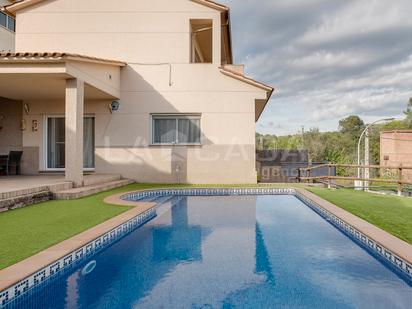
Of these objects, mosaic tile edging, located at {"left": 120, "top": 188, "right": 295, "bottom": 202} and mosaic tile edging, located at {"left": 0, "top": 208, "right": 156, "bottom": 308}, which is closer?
mosaic tile edging, located at {"left": 0, "top": 208, "right": 156, "bottom": 308}

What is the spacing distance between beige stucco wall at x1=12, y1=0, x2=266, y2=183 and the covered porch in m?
0.23

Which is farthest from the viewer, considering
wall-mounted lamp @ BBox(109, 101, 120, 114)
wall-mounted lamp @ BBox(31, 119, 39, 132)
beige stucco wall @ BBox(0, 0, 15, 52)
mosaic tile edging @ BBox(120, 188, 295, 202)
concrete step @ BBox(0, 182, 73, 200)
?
beige stucco wall @ BBox(0, 0, 15, 52)

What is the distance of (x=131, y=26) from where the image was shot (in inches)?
544

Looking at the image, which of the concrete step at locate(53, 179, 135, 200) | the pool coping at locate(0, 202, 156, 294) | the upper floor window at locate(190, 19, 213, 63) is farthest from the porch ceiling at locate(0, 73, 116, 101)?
the pool coping at locate(0, 202, 156, 294)

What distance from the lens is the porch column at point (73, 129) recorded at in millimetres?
9627

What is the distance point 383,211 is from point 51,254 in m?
6.81

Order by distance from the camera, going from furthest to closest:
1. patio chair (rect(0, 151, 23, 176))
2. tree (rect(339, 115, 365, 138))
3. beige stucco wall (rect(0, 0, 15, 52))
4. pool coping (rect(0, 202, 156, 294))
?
tree (rect(339, 115, 365, 138)) < beige stucco wall (rect(0, 0, 15, 52)) < patio chair (rect(0, 151, 23, 176)) < pool coping (rect(0, 202, 156, 294))

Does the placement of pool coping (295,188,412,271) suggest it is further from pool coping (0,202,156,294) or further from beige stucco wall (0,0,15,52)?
beige stucco wall (0,0,15,52)

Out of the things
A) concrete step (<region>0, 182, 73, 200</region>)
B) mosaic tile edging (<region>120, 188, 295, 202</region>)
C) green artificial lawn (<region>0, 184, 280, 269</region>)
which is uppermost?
concrete step (<region>0, 182, 73, 200</region>)

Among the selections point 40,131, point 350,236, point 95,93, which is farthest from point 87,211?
point 40,131

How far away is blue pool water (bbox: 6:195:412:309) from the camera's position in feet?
11.4

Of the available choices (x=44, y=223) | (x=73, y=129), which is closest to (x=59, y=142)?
(x=73, y=129)

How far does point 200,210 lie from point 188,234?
8.48 ft

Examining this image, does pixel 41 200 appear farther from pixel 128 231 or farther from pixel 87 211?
pixel 128 231
